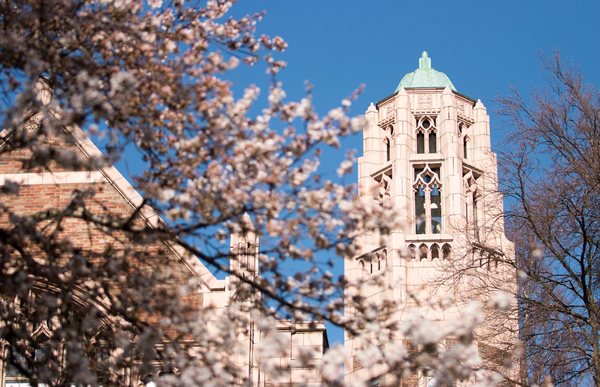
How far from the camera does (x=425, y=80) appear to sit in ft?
99.7

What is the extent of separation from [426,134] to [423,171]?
1525mm

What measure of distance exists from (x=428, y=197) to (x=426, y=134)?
8.09 feet

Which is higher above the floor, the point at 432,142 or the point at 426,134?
the point at 426,134

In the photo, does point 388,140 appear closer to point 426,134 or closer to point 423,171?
point 426,134

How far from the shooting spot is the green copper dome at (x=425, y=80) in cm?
3000

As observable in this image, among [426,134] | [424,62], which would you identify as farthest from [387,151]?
[424,62]

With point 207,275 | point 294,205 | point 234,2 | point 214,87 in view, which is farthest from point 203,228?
point 207,275

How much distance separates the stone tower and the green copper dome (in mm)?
36

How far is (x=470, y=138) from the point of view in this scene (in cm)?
2958

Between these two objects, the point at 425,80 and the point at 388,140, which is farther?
the point at 425,80

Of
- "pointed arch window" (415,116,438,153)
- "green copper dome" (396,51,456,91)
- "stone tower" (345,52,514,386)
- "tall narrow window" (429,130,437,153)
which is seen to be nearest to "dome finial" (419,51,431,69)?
"green copper dome" (396,51,456,91)

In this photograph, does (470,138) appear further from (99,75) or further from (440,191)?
(99,75)

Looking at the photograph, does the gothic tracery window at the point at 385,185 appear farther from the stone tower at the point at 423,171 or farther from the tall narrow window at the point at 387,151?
the tall narrow window at the point at 387,151

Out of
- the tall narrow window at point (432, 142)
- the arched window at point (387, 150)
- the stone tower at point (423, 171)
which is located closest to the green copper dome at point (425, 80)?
the stone tower at point (423, 171)
